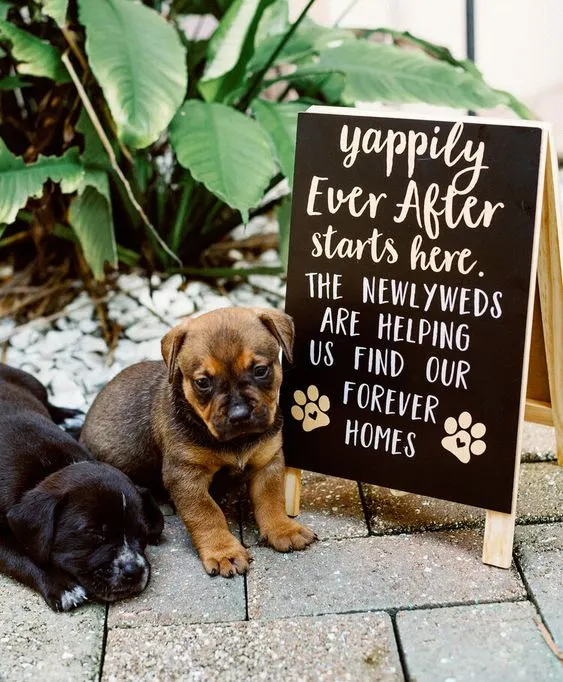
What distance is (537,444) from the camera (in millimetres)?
3537

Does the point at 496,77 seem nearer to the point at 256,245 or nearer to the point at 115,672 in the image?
the point at 256,245

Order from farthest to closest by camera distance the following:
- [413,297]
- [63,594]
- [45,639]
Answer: [413,297], [63,594], [45,639]

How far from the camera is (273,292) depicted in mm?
4527

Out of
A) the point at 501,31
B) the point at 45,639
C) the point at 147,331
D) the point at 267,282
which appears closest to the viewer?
the point at 45,639

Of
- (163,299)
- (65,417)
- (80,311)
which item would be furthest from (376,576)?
(80,311)

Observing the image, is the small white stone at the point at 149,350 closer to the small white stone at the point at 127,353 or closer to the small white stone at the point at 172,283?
the small white stone at the point at 127,353

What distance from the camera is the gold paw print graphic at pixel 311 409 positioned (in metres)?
3.05

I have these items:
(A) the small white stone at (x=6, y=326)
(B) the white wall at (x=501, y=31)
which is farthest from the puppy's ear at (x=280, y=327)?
(B) the white wall at (x=501, y=31)

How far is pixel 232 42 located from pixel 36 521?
213cm

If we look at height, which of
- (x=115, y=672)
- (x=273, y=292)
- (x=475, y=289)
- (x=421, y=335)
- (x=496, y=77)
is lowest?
(x=115, y=672)

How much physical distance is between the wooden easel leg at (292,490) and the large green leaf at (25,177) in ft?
4.53

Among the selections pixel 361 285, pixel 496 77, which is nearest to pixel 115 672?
pixel 361 285

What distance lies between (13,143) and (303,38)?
147 cm

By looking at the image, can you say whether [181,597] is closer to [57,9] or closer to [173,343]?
[173,343]
